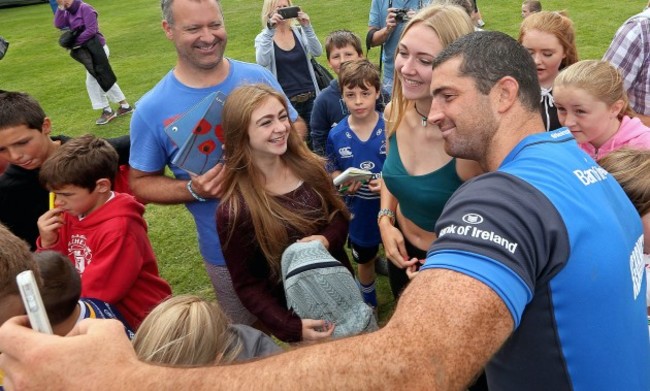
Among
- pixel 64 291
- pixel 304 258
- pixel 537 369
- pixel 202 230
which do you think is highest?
pixel 537 369

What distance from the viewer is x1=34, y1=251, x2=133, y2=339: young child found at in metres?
2.13

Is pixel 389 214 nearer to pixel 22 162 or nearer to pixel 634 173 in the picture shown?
pixel 634 173

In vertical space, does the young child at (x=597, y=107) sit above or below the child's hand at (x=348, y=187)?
above

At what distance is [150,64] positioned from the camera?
13078 millimetres

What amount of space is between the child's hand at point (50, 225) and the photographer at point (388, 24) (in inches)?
142

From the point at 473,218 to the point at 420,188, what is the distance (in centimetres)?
133

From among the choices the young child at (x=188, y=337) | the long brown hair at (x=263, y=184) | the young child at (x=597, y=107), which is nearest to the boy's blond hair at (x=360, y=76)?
the long brown hair at (x=263, y=184)

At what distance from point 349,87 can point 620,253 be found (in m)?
2.81

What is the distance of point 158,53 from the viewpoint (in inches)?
555

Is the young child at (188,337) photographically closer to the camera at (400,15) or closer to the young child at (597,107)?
the young child at (597,107)

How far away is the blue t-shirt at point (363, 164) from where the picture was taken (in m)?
3.66

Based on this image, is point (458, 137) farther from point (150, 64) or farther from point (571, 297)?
point (150, 64)

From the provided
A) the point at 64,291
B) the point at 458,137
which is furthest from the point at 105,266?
the point at 458,137

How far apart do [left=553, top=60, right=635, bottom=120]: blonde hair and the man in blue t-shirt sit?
1.72 metres
